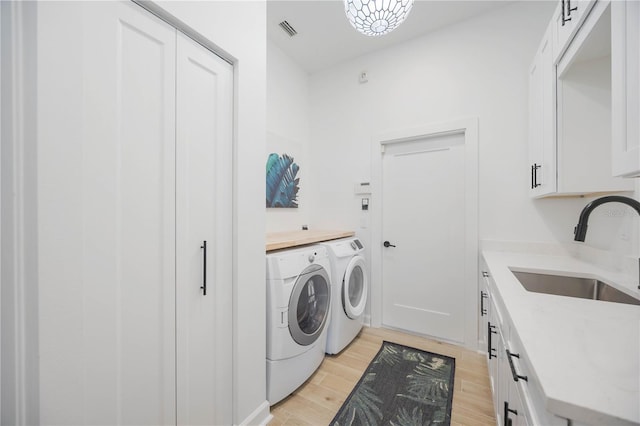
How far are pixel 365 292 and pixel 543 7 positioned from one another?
286 cm

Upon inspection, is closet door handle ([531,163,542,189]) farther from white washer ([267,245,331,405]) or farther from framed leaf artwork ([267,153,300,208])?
framed leaf artwork ([267,153,300,208])

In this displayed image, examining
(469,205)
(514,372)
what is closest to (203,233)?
(514,372)

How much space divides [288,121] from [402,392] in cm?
272

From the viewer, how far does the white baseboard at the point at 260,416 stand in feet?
4.39

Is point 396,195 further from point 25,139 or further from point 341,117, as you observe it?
point 25,139

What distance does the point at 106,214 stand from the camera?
2.69ft

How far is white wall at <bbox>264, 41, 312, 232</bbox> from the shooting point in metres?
2.55

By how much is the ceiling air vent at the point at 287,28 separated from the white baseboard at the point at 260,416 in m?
3.06

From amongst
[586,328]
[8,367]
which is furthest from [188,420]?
[586,328]

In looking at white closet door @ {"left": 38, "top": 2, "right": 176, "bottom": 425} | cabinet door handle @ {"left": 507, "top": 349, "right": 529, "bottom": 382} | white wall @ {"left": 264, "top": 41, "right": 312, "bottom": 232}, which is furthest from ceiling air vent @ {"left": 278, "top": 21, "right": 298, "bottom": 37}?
cabinet door handle @ {"left": 507, "top": 349, "right": 529, "bottom": 382}

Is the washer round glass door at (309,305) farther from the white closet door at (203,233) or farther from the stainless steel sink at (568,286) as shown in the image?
the stainless steel sink at (568,286)

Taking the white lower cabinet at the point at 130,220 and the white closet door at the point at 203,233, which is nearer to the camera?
the white lower cabinet at the point at 130,220

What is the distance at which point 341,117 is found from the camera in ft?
9.59

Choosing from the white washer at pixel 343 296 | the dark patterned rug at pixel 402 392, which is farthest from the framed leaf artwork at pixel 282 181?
the dark patterned rug at pixel 402 392
